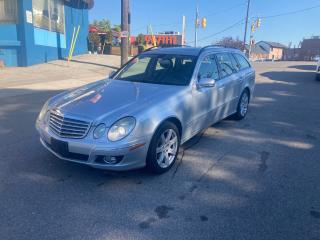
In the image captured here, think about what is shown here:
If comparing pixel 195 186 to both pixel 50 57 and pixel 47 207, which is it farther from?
pixel 50 57

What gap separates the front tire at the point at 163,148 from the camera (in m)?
3.79

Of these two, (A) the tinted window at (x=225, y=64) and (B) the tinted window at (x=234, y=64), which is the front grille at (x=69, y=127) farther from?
(B) the tinted window at (x=234, y=64)

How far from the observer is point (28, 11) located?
16.5 metres

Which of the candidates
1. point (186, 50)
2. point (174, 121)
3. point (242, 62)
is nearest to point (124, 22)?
point (242, 62)

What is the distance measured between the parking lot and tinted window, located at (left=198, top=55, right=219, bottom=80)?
1.15 metres

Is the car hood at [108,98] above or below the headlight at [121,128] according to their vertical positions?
above

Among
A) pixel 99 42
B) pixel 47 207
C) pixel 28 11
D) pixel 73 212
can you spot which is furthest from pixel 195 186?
pixel 99 42

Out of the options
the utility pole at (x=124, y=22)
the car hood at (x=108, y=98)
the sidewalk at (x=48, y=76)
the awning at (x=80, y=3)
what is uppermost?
the awning at (x=80, y=3)

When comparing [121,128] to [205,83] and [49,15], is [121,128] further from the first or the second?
[49,15]

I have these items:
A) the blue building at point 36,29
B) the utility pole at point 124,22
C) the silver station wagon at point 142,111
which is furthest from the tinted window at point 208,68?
the blue building at point 36,29

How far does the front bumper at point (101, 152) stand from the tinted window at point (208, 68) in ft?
5.91

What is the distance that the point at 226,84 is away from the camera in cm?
566

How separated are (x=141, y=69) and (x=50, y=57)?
16.0 metres

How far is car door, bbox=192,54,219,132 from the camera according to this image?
4684mm
